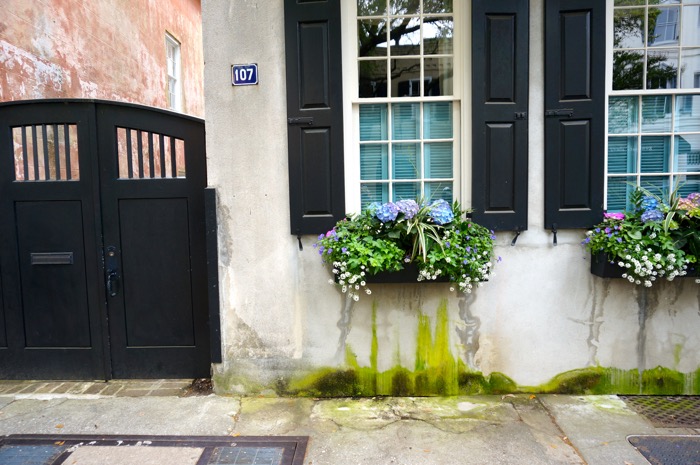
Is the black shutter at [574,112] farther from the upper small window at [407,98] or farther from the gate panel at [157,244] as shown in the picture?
the gate panel at [157,244]

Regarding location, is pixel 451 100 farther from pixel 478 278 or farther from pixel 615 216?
pixel 615 216

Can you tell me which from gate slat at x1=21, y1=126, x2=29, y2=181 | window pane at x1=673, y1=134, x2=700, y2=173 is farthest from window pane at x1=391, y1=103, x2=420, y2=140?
gate slat at x1=21, y1=126, x2=29, y2=181

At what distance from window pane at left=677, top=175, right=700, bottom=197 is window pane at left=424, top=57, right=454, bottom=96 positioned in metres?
Result: 2.13

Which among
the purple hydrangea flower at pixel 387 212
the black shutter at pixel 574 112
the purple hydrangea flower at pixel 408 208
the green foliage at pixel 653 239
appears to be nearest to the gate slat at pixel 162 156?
Result: the purple hydrangea flower at pixel 387 212

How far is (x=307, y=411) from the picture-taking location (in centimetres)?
380

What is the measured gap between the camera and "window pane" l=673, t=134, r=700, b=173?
400cm

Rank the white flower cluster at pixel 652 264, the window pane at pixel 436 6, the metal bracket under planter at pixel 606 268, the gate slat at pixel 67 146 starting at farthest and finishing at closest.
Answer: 1. the gate slat at pixel 67 146
2. the window pane at pixel 436 6
3. the metal bracket under planter at pixel 606 268
4. the white flower cluster at pixel 652 264

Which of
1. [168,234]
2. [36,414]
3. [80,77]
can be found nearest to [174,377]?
[36,414]

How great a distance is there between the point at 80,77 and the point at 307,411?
5.09 m

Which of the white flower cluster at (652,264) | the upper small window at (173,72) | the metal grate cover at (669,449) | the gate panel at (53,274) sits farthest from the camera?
the upper small window at (173,72)

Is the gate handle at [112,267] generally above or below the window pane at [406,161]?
below

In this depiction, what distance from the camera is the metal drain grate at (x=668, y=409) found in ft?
11.7

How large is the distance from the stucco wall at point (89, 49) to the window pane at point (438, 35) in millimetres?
4197

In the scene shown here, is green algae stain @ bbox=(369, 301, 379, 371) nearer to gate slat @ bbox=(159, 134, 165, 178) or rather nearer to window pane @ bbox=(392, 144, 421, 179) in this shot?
window pane @ bbox=(392, 144, 421, 179)
